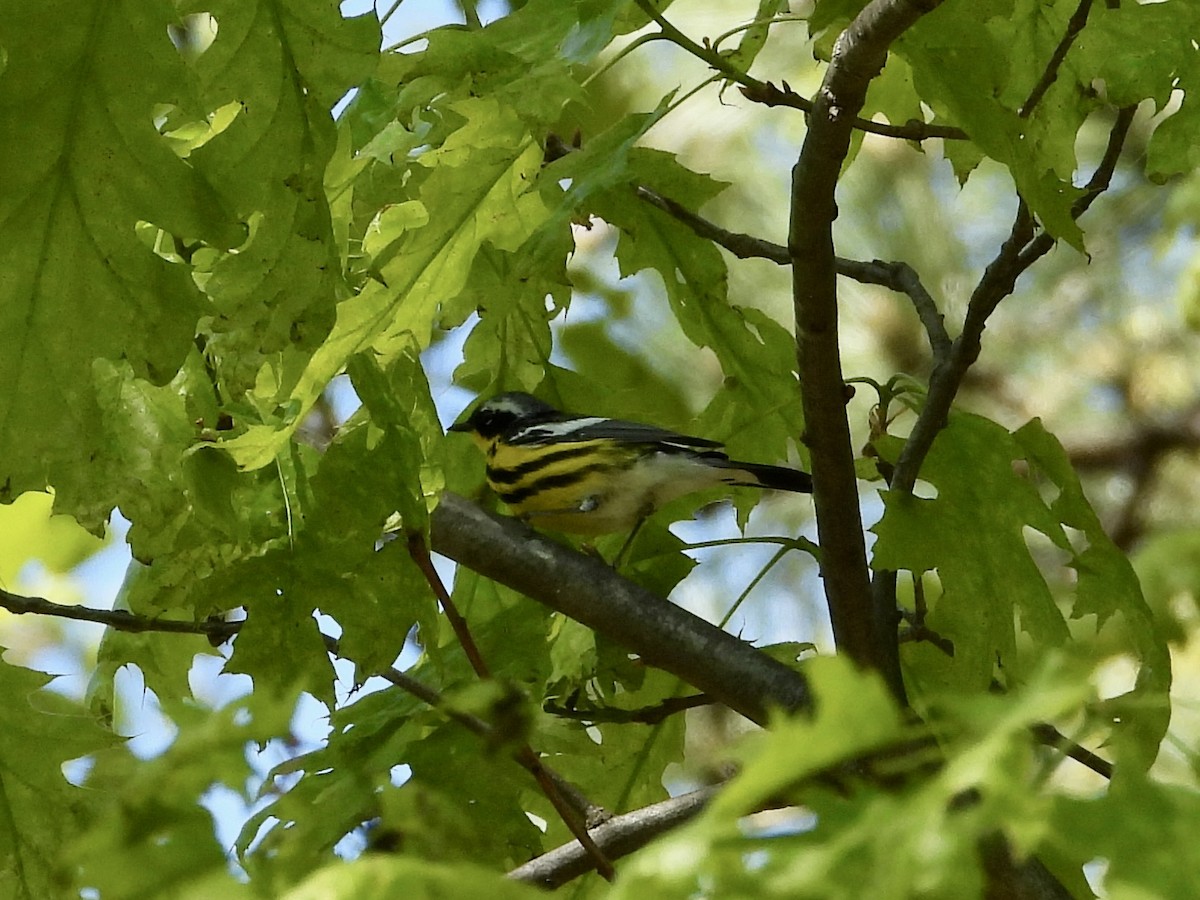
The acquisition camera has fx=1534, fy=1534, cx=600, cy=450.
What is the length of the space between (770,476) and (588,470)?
0.56m

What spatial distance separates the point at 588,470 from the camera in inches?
111

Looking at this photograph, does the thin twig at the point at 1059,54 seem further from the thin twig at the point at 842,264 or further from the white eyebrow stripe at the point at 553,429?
the white eyebrow stripe at the point at 553,429

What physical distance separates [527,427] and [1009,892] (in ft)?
4.48

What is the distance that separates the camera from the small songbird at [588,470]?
2398 mm

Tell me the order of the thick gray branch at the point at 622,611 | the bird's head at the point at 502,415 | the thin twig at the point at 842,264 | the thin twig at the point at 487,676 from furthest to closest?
the bird's head at the point at 502,415 → the thin twig at the point at 842,264 → the thick gray branch at the point at 622,611 → the thin twig at the point at 487,676

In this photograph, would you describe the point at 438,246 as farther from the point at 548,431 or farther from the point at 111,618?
the point at 548,431

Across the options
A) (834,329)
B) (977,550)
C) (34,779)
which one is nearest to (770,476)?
(977,550)

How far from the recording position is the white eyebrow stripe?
2443mm

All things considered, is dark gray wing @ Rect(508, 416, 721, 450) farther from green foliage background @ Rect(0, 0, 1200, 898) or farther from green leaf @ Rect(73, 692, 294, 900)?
green leaf @ Rect(73, 692, 294, 900)

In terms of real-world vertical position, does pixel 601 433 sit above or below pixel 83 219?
above

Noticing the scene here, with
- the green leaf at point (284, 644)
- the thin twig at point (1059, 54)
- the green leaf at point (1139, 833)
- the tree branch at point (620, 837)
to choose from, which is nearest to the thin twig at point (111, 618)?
the green leaf at point (284, 644)

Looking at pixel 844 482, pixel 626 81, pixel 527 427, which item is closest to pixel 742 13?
pixel 626 81

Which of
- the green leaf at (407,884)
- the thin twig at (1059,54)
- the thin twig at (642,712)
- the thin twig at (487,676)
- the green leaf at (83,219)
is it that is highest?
the thin twig at (1059,54)

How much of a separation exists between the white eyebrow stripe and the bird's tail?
23 cm
